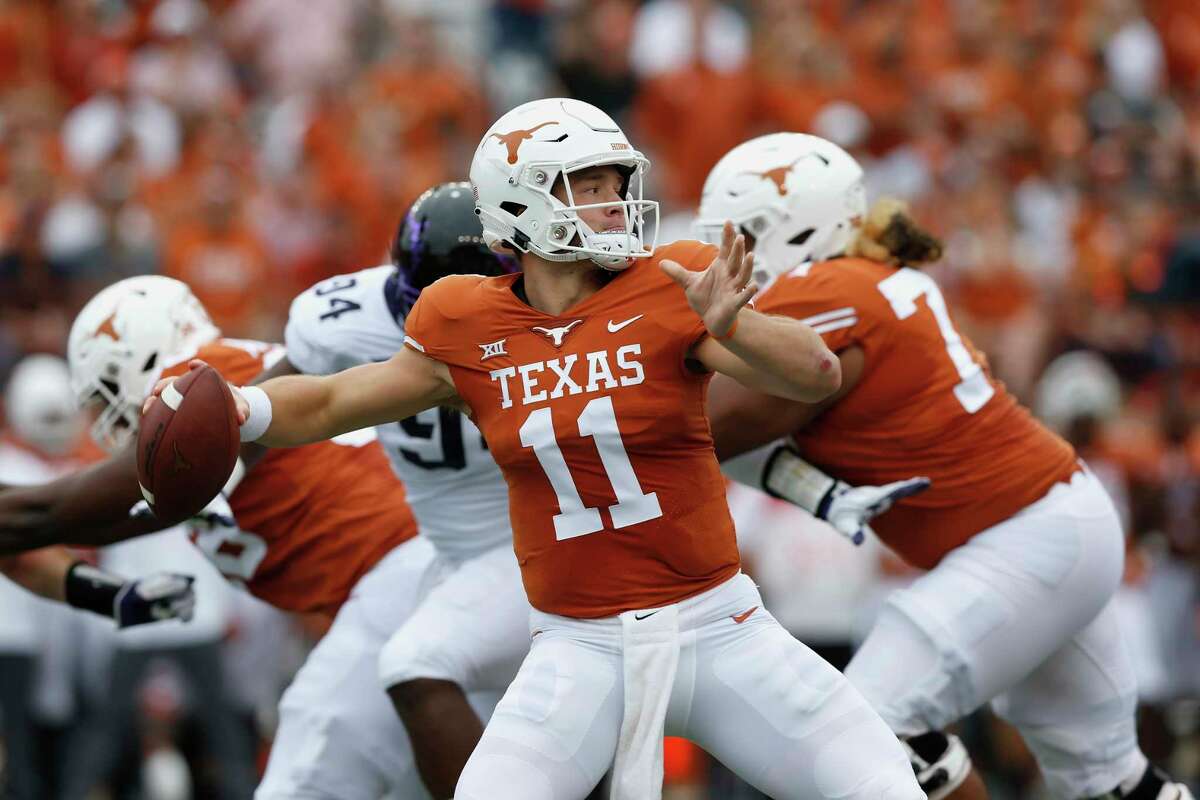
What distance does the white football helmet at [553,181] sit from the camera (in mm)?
3822

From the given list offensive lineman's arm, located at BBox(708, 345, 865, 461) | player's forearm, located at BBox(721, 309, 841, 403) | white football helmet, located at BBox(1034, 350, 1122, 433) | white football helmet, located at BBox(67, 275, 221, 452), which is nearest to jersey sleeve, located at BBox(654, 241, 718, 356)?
player's forearm, located at BBox(721, 309, 841, 403)

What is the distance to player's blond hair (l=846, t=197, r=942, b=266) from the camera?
4.80 meters

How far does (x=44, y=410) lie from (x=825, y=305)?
507cm

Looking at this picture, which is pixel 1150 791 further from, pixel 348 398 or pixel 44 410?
pixel 44 410

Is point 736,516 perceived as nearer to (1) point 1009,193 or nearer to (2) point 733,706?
(1) point 1009,193

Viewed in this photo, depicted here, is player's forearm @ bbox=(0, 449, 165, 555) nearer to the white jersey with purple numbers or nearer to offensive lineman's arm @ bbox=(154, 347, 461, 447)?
the white jersey with purple numbers

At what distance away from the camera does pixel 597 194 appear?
389cm

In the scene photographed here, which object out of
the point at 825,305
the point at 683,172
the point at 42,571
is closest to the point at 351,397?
the point at 825,305

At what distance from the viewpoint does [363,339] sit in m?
4.80

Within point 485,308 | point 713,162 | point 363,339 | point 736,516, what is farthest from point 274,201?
point 485,308

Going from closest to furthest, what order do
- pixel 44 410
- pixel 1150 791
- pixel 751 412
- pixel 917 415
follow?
pixel 751 412, pixel 917 415, pixel 1150 791, pixel 44 410

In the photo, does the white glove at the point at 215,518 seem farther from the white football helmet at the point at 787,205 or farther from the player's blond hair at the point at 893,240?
the player's blond hair at the point at 893,240

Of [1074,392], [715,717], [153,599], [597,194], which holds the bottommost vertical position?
[1074,392]

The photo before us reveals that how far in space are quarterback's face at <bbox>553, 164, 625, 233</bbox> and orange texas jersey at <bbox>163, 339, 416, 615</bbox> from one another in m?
1.48
